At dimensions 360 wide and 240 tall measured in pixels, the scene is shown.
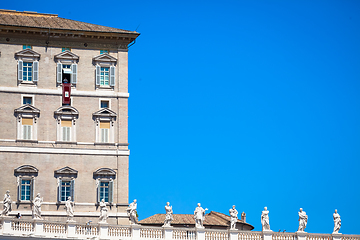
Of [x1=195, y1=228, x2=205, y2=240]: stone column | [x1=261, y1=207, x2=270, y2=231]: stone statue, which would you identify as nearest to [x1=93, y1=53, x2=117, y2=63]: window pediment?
[x1=195, y1=228, x2=205, y2=240]: stone column

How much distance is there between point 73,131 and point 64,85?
4.10 m

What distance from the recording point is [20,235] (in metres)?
59.6

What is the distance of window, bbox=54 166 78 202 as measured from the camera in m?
71.4

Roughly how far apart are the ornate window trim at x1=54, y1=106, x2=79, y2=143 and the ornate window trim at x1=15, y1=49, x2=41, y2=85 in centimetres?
333

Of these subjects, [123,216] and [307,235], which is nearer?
[307,235]

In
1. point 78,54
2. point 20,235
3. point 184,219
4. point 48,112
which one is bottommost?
point 20,235

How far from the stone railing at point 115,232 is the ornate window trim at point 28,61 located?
649 inches

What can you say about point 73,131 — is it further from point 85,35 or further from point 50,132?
point 85,35

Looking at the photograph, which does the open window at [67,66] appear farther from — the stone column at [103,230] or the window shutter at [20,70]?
the stone column at [103,230]

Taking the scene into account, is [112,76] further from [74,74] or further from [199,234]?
[199,234]

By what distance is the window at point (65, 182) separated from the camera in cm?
7138

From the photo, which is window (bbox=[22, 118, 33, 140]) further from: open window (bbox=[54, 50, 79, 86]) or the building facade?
open window (bbox=[54, 50, 79, 86])

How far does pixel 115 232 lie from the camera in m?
61.7

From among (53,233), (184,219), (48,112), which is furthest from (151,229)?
(184,219)
